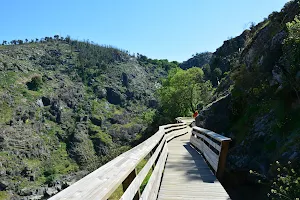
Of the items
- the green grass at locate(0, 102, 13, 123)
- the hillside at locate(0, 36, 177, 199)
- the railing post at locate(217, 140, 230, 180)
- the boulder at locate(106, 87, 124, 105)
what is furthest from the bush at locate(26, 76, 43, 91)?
the railing post at locate(217, 140, 230, 180)

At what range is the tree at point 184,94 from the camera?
40719mm

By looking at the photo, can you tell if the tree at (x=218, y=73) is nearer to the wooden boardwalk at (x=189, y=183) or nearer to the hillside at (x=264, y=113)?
the hillside at (x=264, y=113)

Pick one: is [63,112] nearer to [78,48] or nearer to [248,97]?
[78,48]

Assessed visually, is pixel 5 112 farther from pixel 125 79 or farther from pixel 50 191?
pixel 125 79

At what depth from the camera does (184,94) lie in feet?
135

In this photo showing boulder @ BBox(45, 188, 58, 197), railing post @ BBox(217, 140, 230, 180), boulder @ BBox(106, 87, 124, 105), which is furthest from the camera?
boulder @ BBox(106, 87, 124, 105)

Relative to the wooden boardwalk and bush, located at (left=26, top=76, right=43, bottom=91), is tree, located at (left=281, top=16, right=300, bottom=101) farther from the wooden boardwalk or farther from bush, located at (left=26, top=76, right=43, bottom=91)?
bush, located at (left=26, top=76, right=43, bottom=91)

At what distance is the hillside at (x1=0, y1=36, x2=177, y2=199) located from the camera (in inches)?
3639

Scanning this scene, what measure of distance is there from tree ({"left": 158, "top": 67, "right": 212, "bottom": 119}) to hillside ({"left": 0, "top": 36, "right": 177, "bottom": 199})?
17.5 feet

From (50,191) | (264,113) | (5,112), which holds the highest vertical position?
(5,112)

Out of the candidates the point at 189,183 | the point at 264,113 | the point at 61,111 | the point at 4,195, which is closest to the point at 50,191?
the point at 4,195

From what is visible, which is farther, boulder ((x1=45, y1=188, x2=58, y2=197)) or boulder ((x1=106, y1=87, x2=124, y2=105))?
boulder ((x1=106, y1=87, x2=124, y2=105))

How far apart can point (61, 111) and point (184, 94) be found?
3869 inches

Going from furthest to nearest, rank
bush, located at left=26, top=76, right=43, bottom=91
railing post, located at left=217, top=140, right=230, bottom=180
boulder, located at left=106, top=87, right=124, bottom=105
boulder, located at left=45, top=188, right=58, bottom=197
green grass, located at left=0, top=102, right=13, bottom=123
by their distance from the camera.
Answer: boulder, located at left=106, top=87, right=124, bottom=105 < bush, located at left=26, top=76, right=43, bottom=91 < green grass, located at left=0, top=102, right=13, bottom=123 < boulder, located at left=45, top=188, right=58, bottom=197 < railing post, located at left=217, top=140, right=230, bottom=180
